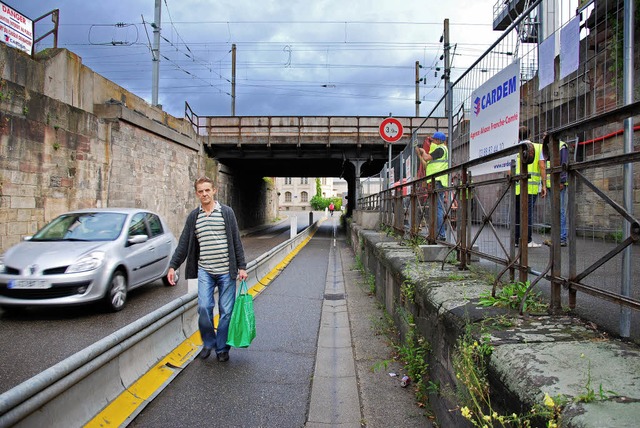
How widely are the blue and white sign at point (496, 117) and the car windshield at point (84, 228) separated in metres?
5.68

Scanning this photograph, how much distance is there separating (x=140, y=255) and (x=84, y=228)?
0.99 metres

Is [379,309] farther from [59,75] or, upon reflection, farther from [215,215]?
[59,75]

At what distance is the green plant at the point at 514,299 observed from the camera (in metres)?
2.56

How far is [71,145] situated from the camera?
12.8 m

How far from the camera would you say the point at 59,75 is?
41.5 ft

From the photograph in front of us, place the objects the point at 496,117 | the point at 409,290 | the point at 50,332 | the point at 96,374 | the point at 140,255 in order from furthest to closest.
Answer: the point at 140,255, the point at 50,332, the point at 496,117, the point at 409,290, the point at 96,374

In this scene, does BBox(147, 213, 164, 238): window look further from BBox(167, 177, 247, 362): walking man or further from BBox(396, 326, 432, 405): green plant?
BBox(396, 326, 432, 405): green plant

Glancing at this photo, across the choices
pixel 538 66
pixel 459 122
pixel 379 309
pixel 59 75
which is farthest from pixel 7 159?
pixel 538 66

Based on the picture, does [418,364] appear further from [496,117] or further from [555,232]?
[496,117]

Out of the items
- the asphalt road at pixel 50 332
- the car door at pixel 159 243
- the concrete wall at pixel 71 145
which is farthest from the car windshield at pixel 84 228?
the concrete wall at pixel 71 145

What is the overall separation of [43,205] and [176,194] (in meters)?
9.51

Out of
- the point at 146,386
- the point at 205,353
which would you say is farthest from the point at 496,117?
the point at 146,386

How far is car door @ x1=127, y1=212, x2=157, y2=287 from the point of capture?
6.98 meters

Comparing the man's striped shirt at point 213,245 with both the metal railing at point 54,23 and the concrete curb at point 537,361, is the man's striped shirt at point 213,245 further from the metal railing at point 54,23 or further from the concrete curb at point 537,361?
the metal railing at point 54,23
